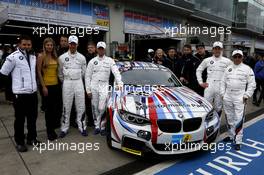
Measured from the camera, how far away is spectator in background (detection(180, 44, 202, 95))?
22.2 ft

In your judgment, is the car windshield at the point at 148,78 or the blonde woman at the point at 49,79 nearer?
the blonde woman at the point at 49,79

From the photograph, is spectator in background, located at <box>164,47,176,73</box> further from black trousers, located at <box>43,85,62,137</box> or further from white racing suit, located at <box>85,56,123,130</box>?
black trousers, located at <box>43,85,62,137</box>

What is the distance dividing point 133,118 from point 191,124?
2.82ft

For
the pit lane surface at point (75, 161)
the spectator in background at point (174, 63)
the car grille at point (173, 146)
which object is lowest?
the pit lane surface at point (75, 161)

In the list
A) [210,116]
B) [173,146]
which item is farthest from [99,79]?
[210,116]

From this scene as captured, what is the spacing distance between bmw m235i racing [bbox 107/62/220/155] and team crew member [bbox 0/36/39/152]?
1.31 m

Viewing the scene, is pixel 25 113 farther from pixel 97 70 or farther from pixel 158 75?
pixel 158 75

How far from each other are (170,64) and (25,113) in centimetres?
409

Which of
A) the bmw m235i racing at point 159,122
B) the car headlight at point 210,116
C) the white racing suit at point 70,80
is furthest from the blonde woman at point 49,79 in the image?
the car headlight at point 210,116

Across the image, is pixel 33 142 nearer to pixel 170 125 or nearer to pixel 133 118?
pixel 133 118

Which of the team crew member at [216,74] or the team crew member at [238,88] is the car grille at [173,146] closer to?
the team crew member at [238,88]

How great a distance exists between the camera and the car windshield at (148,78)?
5402 mm

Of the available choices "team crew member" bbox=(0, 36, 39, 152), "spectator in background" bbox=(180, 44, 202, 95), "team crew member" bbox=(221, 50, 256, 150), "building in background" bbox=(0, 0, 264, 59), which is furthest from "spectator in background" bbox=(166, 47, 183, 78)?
"building in background" bbox=(0, 0, 264, 59)

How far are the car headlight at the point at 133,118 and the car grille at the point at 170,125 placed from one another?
20cm
